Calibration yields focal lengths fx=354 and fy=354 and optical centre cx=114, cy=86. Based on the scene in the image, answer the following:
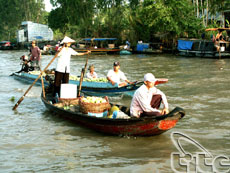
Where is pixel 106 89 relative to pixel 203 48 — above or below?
below

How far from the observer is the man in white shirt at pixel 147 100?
22.2 feet

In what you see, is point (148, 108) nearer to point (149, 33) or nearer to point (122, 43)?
point (149, 33)

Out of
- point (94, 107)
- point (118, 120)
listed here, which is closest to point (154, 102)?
point (118, 120)

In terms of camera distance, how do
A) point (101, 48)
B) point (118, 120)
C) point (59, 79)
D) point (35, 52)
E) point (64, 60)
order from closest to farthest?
point (118, 120)
point (64, 60)
point (59, 79)
point (35, 52)
point (101, 48)

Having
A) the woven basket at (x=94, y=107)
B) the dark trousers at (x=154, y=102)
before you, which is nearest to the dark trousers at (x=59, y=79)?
the woven basket at (x=94, y=107)

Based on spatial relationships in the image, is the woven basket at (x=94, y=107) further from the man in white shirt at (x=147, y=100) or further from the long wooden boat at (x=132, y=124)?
the man in white shirt at (x=147, y=100)

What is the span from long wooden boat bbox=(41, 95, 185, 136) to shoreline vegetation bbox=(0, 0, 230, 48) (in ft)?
68.4

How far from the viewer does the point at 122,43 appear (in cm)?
3938

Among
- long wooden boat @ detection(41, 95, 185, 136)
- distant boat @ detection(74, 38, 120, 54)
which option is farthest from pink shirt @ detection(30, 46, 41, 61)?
distant boat @ detection(74, 38, 120, 54)

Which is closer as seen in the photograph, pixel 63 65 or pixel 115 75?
pixel 63 65
